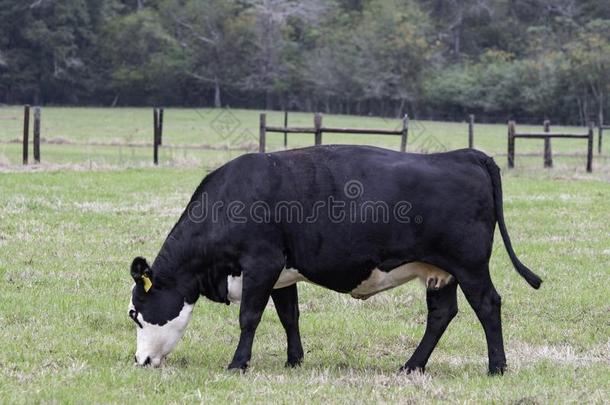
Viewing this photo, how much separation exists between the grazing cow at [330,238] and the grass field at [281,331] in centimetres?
42

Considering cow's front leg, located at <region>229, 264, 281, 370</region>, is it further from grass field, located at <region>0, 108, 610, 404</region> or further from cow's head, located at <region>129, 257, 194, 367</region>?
cow's head, located at <region>129, 257, 194, 367</region>

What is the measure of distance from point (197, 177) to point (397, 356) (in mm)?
14357

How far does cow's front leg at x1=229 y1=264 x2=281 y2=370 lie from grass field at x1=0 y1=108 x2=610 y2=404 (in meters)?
0.17

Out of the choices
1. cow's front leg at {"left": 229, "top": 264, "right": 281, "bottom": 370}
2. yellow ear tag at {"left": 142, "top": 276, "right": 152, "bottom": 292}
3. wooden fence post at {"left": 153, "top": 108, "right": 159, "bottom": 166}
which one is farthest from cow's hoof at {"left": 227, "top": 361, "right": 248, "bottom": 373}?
wooden fence post at {"left": 153, "top": 108, "right": 159, "bottom": 166}

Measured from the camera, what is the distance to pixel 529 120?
65562 millimetres

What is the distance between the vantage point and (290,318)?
24.4 ft

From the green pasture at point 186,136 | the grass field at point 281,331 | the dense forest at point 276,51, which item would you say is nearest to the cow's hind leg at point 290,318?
the grass field at point 281,331

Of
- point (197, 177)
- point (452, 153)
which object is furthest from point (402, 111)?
point (452, 153)

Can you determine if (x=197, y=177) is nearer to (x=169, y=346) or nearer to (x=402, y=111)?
(x=169, y=346)

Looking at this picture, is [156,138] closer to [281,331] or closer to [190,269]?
[281,331]

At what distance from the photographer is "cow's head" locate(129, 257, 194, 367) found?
276 inches

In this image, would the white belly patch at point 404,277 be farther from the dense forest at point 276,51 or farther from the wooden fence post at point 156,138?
the dense forest at point 276,51

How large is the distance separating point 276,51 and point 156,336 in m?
72.7

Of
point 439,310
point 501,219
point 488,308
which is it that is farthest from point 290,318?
point 501,219
